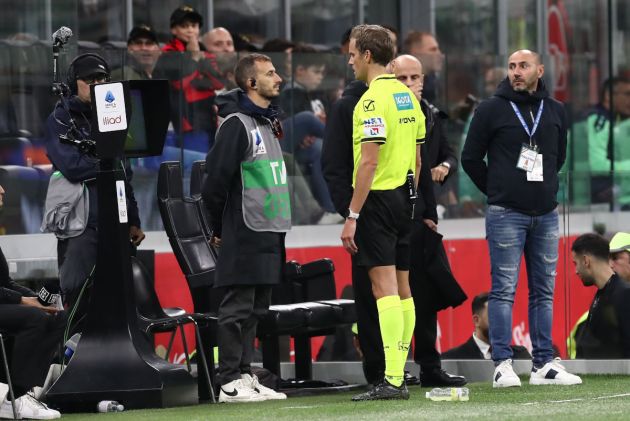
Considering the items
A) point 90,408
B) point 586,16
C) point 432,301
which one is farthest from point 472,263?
point 586,16

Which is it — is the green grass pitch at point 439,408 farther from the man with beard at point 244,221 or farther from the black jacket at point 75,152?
the black jacket at point 75,152

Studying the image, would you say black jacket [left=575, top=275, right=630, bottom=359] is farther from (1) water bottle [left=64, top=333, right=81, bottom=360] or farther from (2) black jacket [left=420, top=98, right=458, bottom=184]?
A: (1) water bottle [left=64, top=333, right=81, bottom=360]

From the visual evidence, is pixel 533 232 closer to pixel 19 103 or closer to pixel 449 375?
pixel 449 375

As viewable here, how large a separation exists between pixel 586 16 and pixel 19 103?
357 inches

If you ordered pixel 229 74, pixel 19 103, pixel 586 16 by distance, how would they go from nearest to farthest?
pixel 19 103
pixel 229 74
pixel 586 16

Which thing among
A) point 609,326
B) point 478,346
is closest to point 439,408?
point 609,326

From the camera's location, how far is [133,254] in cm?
1098

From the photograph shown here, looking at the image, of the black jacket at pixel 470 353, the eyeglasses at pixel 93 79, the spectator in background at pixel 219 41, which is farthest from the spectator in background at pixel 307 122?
the eyeglasses at pixel 93 79

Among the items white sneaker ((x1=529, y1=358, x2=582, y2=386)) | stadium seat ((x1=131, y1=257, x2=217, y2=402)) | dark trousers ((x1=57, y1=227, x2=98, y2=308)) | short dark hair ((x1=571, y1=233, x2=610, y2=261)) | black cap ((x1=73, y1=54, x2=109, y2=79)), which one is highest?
black cap ((x1=73, y1=54, x2=109, y2=79))

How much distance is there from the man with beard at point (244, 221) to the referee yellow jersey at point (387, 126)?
684 mm

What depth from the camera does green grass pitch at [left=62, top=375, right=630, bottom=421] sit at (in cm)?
874

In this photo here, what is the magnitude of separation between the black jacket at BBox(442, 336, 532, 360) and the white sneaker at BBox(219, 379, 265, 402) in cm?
255

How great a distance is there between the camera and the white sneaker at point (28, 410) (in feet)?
31.3

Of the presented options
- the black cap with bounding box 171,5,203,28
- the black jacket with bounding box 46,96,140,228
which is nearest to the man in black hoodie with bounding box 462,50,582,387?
the black jacket with bounding box 46,96,140,228
